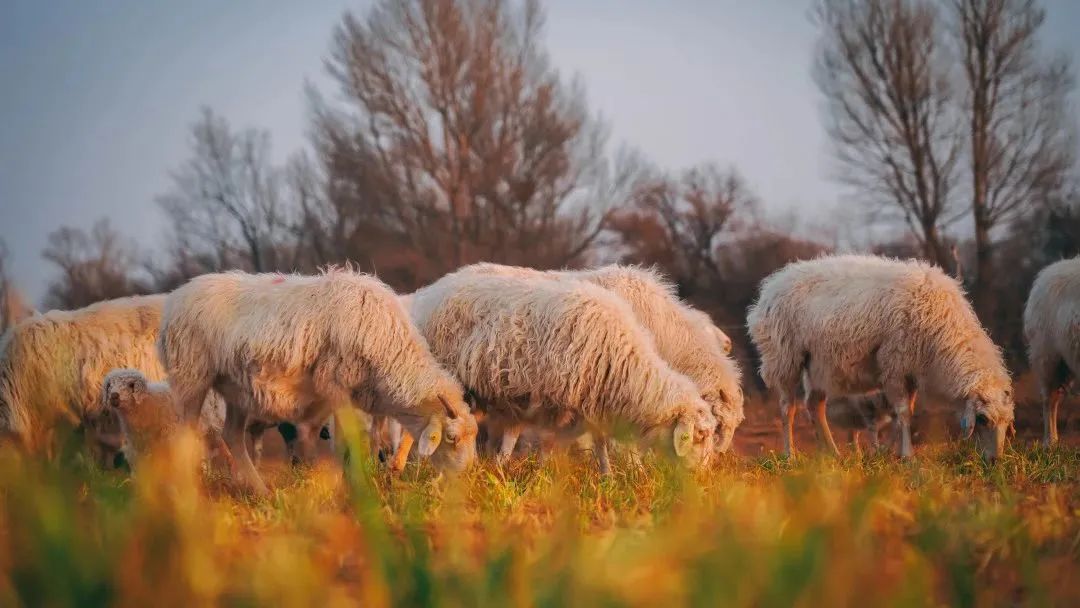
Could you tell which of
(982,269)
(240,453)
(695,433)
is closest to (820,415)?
(695,433)

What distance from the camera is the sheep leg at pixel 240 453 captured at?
6.56 metres

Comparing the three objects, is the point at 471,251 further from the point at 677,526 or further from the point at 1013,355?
the point at 677,526

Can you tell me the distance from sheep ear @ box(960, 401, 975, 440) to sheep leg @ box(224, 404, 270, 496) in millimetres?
5977

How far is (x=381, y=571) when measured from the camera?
195cm

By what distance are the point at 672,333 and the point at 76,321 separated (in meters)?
5.89

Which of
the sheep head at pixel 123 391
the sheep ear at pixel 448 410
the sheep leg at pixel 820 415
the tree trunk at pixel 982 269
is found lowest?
the sheep leg at pixel 820 415

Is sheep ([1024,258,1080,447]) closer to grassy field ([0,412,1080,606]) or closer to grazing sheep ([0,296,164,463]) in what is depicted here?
grassy field ([0,412,1080,606])

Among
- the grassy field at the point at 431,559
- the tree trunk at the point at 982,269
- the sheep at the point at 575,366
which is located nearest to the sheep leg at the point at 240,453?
the sheep at the point at 575,366

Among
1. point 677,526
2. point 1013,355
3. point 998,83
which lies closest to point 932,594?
point 677,526

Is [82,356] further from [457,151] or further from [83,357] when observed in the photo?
[457,151]

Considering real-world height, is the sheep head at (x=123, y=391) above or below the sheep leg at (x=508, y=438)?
above

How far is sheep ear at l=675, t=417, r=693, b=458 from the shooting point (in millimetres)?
7164

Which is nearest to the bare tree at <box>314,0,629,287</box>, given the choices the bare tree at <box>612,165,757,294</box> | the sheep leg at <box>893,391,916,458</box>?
the bare tree at <box>612,165,757,294</box>

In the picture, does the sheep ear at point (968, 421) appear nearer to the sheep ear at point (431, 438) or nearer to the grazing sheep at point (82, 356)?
the sheep ear at point (431, 438)
